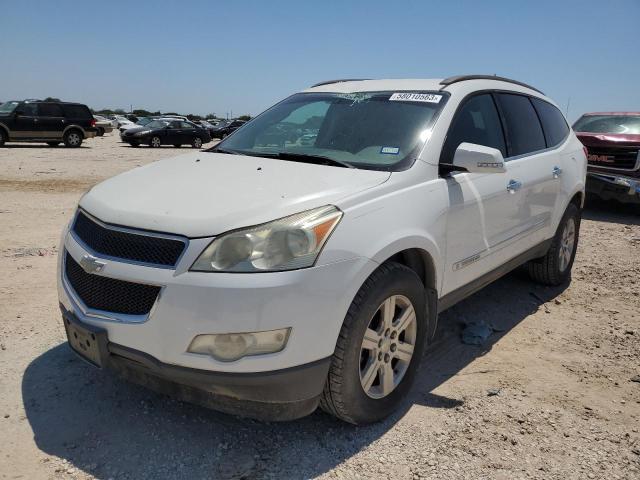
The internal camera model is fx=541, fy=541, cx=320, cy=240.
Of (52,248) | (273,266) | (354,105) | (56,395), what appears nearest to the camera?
(273,266)

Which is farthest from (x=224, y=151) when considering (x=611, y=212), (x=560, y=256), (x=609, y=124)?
(x=609, y=124)

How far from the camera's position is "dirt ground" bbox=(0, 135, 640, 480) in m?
2.48

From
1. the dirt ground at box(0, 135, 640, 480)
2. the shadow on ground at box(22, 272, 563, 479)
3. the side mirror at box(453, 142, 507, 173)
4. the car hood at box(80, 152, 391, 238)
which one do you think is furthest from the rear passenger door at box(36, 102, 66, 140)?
the side mirror at box(453, 142, 507, 173)

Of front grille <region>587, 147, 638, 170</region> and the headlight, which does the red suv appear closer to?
front grille <region>587, 147, 638, 170</region>

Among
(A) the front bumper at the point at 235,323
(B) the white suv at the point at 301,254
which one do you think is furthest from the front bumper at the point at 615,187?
(A) the front bumper at the point at 235,323

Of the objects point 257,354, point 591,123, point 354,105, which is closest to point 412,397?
point 257,354

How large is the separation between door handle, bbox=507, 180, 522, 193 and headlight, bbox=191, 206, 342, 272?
74.0 inches

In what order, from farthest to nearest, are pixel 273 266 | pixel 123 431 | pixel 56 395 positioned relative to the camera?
pixel 56 395 → pixel 123 431 → pixel 273 266

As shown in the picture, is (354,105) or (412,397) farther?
(354,105)

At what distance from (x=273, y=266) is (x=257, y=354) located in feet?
1.22

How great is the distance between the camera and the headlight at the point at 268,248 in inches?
87.4

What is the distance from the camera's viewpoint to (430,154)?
305 centimetres

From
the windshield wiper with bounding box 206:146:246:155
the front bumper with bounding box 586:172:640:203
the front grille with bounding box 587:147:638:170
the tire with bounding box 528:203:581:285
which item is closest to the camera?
the windshield wiper with bounding box 206:146:246:155

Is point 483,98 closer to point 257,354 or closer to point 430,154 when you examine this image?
point 430,154
